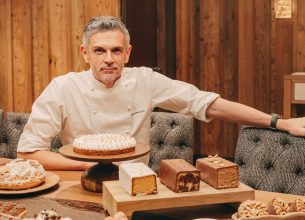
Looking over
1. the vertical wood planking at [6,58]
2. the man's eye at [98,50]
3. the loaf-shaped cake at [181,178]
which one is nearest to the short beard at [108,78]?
the man's eye at [98,50]

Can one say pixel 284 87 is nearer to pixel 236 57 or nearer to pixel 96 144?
pixel 236 57

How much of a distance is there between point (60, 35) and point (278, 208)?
3108 mm

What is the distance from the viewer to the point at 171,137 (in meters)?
2.58

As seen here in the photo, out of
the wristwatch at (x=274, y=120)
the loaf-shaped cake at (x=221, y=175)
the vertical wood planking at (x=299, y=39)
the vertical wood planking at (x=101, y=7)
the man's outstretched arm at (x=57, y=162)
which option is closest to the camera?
the loaf-shaped cake at (x=221, y=175)

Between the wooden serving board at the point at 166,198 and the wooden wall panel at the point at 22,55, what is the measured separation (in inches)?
113

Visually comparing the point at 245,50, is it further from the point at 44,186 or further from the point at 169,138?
the point at 44,186

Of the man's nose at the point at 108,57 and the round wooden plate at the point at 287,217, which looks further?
the man's nose at the point at 108,57

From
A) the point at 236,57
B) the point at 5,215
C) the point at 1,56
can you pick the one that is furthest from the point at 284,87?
the point at 5,215

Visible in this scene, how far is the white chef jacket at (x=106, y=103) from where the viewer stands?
2180 millimetres

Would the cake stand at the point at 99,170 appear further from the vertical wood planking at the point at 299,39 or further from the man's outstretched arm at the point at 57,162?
the vertical wood planking at the point at 299,39

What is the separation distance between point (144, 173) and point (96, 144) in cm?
28

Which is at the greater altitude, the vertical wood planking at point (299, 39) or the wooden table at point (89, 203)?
the vertical wood planking at point (299, 39)

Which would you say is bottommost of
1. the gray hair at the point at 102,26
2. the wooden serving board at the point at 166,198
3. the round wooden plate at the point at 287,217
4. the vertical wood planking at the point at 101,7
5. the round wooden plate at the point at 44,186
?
the round wooden plate at the point at 44,186

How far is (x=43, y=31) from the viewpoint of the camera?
405cm
